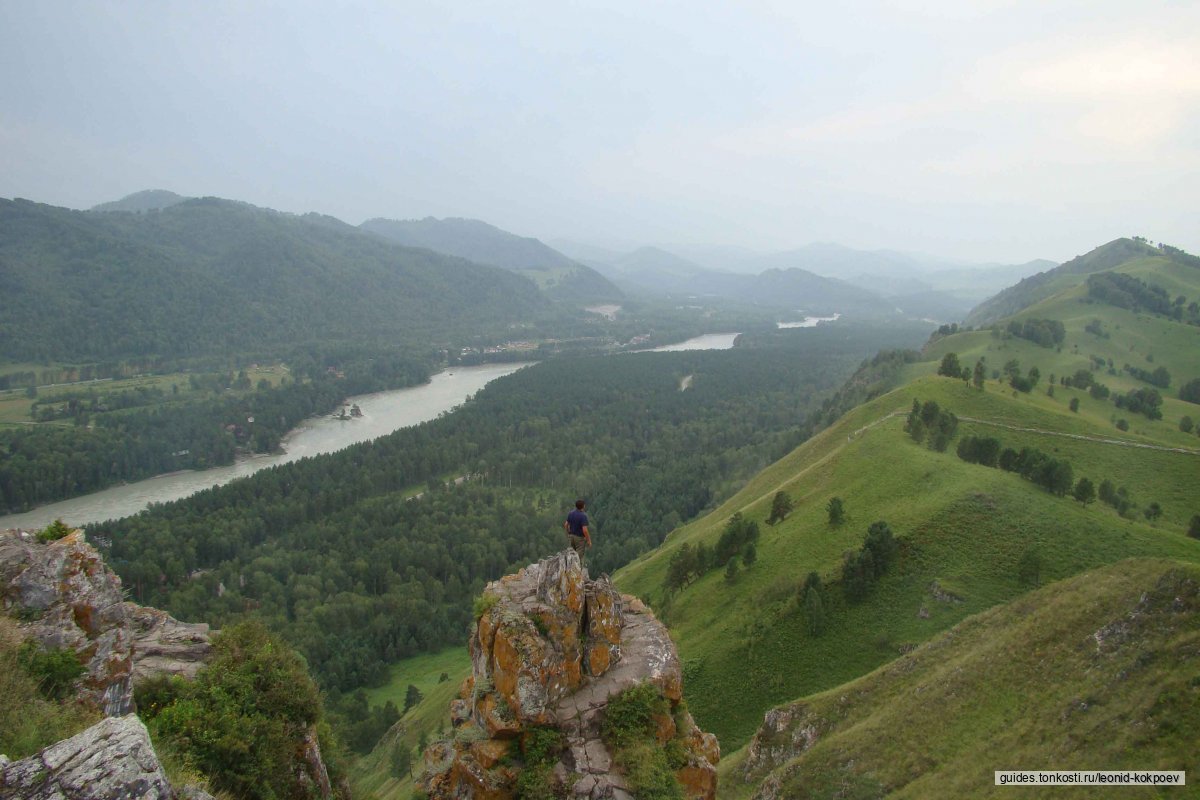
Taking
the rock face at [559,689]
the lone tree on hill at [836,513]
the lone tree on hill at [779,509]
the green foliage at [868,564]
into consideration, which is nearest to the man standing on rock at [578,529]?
the rock face at [559,689]

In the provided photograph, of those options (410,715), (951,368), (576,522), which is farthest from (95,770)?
(951,368)

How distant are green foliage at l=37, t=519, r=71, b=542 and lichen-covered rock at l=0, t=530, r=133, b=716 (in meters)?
0.63

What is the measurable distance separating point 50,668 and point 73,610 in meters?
2.59

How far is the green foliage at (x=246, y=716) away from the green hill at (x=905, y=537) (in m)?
30.4

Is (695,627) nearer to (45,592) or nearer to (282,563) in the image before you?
(45,592)

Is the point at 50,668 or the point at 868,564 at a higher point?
the point at 50,668

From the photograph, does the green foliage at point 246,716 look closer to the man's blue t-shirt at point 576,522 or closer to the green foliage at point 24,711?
the green foliage at point 24,711

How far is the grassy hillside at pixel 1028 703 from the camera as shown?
22609mm

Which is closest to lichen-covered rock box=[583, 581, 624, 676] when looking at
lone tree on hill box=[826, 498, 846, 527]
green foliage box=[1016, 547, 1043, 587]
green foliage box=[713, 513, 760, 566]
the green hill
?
the green hill

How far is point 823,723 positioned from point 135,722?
34196 mm

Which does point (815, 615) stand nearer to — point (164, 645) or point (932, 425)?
point (932, 425)

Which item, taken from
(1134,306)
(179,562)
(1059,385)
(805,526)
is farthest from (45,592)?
(1134,306)

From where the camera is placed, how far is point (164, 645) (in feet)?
78.8

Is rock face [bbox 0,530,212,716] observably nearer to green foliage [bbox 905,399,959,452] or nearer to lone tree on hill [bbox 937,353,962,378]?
green foliage [bbox 905,399,959,452]
